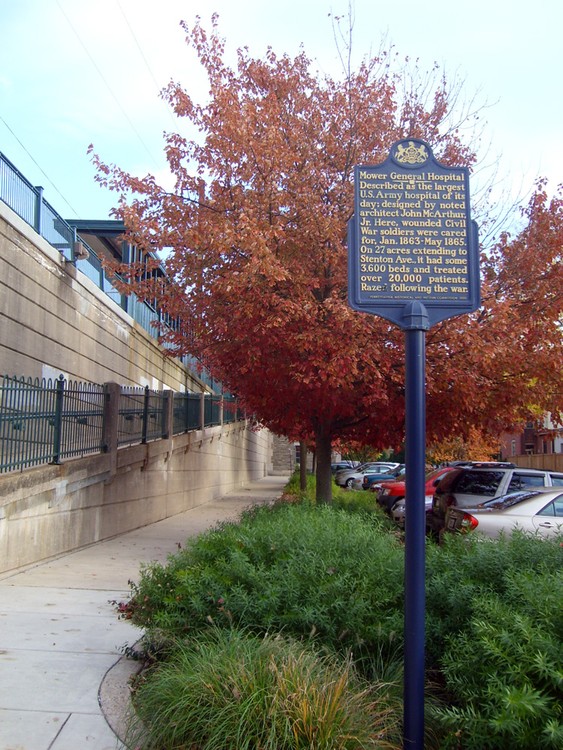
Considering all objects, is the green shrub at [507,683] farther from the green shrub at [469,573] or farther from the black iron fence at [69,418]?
the black iron fence at [69,418]

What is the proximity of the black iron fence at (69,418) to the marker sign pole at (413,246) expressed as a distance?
212 inches

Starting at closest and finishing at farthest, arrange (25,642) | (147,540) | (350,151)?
(25,642) → (350,151) → (147,540)

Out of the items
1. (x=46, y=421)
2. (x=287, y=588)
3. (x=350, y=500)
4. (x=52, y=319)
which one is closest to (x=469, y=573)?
(x=287, y=588)

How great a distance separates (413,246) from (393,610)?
2.29 metres

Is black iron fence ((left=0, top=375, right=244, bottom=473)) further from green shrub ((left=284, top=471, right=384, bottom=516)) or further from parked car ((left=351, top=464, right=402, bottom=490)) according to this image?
parked car ((left=351, top=464, right=402, bottom=490))

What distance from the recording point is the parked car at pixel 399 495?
15102mm

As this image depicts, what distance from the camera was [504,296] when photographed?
10180mm

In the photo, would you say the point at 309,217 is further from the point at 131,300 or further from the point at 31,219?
the point at 131,300

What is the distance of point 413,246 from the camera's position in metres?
3.99

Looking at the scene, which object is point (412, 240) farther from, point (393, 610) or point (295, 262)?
point (295, 262)

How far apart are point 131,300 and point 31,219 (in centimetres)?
741

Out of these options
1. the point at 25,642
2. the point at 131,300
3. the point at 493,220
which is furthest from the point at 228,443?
the point at 25,642

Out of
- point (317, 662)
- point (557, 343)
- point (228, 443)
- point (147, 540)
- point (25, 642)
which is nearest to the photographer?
point (317, 662)

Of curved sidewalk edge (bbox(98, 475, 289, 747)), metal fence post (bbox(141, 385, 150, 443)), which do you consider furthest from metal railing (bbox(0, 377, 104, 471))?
curved sidewalk edge (bbox(98, 475, 289, 747))
